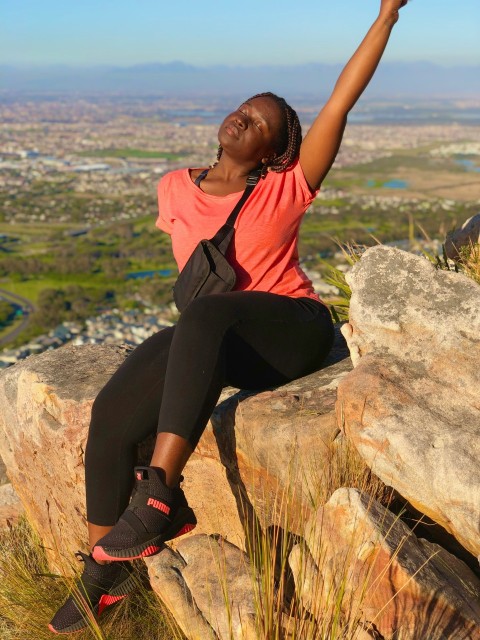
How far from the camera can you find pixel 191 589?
2.54 m

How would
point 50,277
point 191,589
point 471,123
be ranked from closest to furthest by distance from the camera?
1. point 191,589
2. point 50,277
3. point 471,123

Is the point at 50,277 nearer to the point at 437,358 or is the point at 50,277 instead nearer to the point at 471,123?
the point at 437,358

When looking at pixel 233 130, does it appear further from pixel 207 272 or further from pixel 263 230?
pixel 207 272

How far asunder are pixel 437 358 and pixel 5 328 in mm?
27303

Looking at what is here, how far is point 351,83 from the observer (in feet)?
9.42

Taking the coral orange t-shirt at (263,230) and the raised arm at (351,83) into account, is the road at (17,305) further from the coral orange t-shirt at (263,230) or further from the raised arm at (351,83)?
the raised arm at (351,83)

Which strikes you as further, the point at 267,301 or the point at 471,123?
the point at 471,123

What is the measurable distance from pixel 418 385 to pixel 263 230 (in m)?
0.96

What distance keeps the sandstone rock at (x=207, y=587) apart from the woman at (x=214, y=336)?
0.17 m

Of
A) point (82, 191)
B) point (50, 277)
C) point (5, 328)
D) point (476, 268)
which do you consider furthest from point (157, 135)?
point (476, 268)

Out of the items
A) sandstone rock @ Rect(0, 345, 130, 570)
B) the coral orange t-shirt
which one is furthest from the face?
sandstone rock @ Rect(0, 345, 130, 570)

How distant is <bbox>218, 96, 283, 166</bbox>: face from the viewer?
124 inches

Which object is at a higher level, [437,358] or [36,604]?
[437,358]

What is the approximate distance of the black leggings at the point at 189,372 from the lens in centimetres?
251
